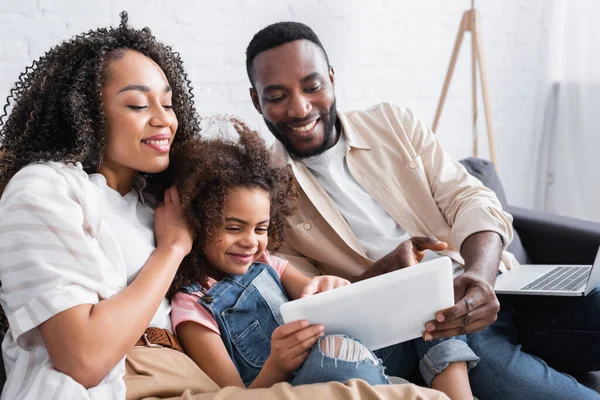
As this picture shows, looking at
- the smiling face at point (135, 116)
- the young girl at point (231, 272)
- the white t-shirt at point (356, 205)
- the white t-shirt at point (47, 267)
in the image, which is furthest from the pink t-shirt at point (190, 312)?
the white t-shirt at point (356, 205)

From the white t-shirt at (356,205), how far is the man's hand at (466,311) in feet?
1.08

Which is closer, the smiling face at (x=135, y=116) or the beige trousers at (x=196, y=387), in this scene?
the beige trousers at (x=196, y=387)

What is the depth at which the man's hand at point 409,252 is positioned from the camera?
1448 millimetres

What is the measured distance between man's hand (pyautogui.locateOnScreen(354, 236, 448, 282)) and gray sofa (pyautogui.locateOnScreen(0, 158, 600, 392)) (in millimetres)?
619

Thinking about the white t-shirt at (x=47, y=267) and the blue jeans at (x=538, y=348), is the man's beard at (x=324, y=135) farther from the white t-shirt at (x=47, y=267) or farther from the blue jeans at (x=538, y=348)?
the white t-shirt at (x=47, y=267)

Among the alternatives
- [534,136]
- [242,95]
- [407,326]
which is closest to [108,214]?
[407,326]

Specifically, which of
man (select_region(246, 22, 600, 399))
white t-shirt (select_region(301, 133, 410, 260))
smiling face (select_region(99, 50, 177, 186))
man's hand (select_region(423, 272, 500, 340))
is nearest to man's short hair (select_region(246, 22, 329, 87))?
man (select_region(246, 22, 600, 399))

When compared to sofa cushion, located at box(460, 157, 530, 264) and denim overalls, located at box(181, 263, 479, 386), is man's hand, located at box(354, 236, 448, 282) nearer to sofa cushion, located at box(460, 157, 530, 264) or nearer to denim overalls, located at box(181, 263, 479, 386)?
denim overalls, located at box(181, 263, 479, 386)

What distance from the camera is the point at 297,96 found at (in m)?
1.80

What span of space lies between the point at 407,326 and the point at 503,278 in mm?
629

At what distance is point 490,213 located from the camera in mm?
1741

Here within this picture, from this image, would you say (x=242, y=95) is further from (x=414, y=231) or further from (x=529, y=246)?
(x=529, y=246)

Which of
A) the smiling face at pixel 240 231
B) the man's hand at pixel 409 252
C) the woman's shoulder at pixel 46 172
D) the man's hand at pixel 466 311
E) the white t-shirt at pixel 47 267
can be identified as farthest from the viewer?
the man's hand at pixel 409 252

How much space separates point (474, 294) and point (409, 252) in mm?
165
